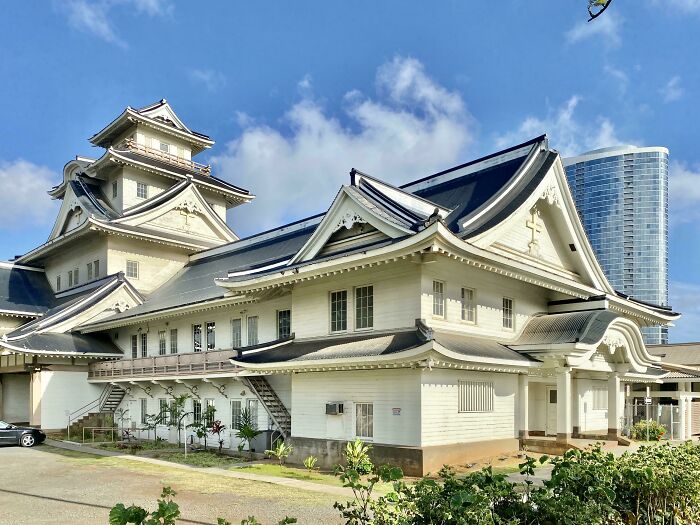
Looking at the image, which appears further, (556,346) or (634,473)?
(556,346)

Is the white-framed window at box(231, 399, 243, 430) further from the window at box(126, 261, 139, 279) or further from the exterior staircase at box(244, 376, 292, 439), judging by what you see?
the window at box(126, 261, 139, 279)

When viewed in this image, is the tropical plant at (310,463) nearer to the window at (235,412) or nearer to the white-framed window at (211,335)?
the window at (235,412)

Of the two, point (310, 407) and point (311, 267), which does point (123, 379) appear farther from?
point (311, 267)

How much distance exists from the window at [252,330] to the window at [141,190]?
1972 cm

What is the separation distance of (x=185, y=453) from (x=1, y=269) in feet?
92.8

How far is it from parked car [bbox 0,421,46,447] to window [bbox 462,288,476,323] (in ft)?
71.3

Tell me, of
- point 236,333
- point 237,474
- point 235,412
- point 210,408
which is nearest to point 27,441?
point 210,408

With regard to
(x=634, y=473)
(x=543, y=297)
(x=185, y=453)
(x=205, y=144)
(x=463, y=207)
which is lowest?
(x=185, y=453)

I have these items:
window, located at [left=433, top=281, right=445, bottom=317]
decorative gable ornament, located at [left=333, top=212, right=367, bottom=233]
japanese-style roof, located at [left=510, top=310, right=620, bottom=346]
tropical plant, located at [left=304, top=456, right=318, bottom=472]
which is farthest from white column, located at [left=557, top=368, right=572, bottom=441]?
decorative gable ornament, located at [left=333, top=212, right=367, bottom=233]

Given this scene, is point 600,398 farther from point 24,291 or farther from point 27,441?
point 24,291

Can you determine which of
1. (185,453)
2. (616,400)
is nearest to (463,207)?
(616,400)

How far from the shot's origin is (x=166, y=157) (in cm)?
4391

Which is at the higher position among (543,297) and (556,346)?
(543,297)

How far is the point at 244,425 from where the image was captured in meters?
23.8
